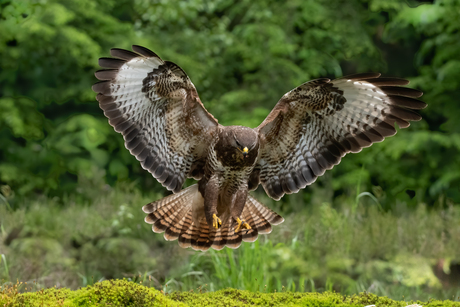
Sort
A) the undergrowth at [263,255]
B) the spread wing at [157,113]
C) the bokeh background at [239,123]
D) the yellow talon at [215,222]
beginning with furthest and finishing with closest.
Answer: the bokeh background at [239,123], the undergrowth at [263,255], the yellow talon at [215,222], the spread wing at [157,113]

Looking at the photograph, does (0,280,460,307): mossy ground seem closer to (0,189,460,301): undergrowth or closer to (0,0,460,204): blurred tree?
(0,189,460,301): undergrowth

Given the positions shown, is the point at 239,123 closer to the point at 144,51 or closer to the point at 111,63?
the point at 111,63

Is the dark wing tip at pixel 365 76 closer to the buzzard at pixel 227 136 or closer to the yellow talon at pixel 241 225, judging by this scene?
the buzzard at pixel 227 136

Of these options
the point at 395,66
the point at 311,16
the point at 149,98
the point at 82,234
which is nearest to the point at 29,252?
the point at 82,234

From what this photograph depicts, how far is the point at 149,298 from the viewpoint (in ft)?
9.83

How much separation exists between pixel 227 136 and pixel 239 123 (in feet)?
10.8

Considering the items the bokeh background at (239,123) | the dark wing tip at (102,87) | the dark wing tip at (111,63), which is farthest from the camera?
the bokeh background at (239,123)

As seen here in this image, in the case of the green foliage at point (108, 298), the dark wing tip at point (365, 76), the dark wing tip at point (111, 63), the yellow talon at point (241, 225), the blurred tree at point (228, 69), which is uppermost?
the blurred tree at point (228, 69)

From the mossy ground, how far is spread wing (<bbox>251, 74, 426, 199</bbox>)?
93cm

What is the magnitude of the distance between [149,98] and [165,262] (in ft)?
8.84

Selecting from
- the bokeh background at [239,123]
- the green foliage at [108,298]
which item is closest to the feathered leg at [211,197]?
the green foliage at [108,298]

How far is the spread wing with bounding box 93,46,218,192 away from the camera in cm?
332

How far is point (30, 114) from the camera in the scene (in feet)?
24.0

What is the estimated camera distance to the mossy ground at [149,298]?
2.97 m
